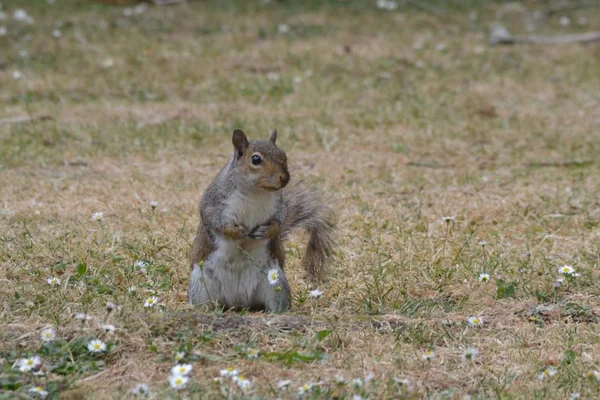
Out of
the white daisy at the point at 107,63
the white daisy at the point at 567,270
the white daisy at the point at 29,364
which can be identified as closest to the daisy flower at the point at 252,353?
the white daisy at the point at 29,364

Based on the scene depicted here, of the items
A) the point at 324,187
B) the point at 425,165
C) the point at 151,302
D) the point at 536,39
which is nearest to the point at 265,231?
the point at 151,302

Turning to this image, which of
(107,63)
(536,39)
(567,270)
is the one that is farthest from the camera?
(536,39)

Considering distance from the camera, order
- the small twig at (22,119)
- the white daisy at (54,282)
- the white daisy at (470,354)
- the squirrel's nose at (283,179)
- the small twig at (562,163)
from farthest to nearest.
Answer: the small twig at (22,119), the small twig at (562,163), the white daisy at (54,282), the squirrel's nose at (283,179), the white daisy at (470,354)

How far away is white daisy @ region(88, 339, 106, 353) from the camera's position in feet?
11.0

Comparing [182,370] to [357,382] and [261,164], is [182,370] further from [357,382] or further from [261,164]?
[261,164]

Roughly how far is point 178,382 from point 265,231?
3.02 ft

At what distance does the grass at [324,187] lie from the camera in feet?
11.3

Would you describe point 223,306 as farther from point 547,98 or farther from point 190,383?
point 547,98

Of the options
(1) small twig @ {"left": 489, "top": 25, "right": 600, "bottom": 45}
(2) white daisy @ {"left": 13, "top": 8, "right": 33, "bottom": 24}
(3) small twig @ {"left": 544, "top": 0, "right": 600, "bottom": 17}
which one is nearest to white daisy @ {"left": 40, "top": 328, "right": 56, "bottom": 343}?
(2) white daisy @ {"left": 13, "top": 8, "right": 33, "bottom": 24}

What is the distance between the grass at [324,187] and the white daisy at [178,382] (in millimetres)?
37

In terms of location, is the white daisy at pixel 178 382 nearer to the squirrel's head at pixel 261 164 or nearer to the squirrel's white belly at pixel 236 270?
the squirrel's white belly at pixel 236 270

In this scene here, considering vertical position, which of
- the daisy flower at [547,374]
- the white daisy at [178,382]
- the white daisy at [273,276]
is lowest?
the daisy flower at [547,374]

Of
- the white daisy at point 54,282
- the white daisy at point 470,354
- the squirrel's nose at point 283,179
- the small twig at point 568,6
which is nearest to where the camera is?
the white daisy at point 470,354

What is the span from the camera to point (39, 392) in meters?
3.07
